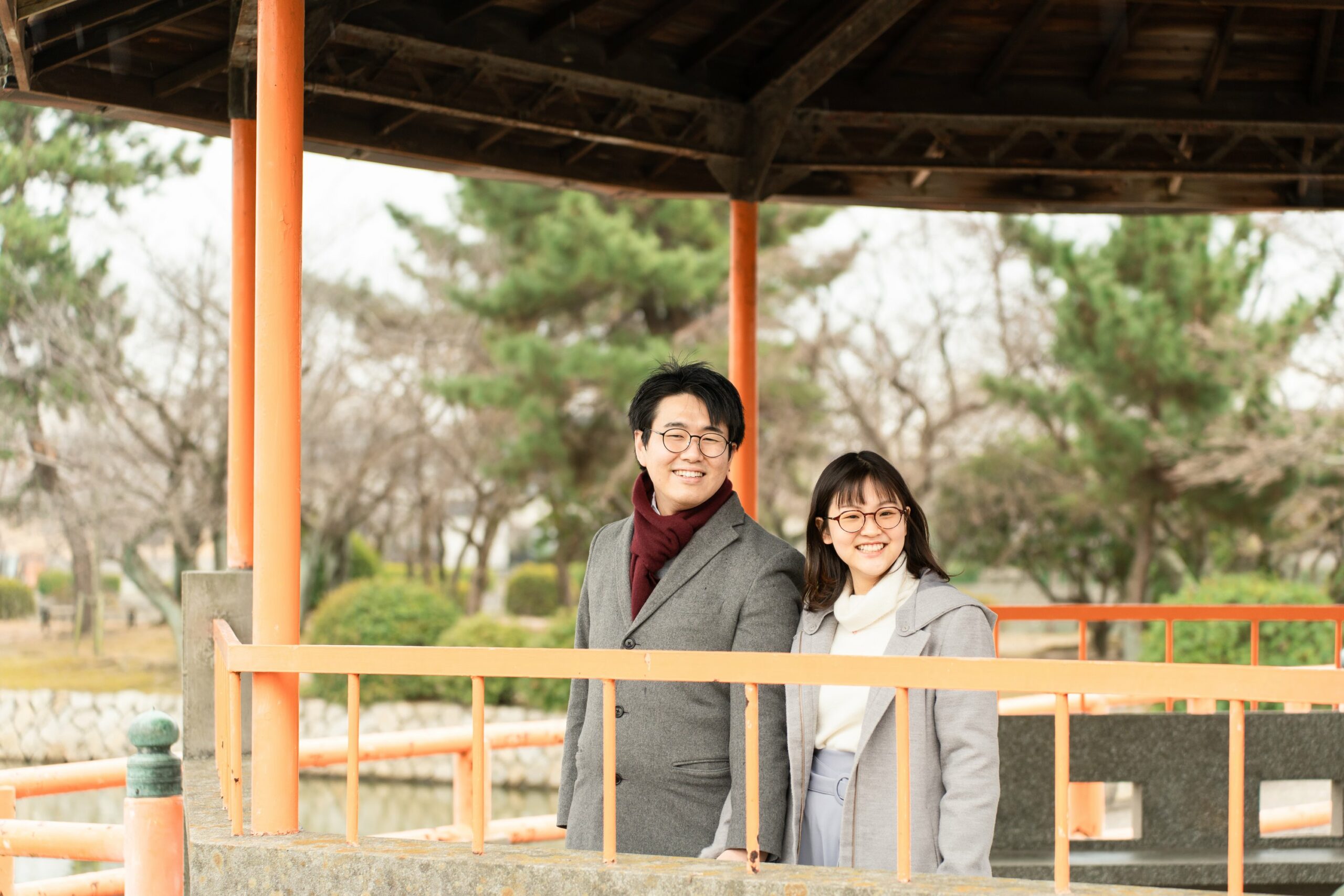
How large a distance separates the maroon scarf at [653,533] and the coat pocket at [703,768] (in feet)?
1.15

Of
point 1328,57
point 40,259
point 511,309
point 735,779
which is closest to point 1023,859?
point 735,779

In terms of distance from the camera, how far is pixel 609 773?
2844 mm

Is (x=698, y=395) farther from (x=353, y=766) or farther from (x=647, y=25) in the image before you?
(x=647, y=25)

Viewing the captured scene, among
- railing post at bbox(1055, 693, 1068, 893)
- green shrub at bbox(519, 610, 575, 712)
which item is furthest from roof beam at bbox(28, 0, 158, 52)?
green shrub at bbox(519, 610, 575, 712)

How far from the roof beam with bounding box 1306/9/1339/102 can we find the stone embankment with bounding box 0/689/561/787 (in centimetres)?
1057

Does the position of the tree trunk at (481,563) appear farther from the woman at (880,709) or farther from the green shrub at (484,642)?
the woman at (880,709)

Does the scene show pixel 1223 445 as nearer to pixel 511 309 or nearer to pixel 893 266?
pixel 893 266

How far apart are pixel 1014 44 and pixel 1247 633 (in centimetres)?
987

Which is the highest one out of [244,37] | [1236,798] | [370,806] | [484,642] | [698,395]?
[244,37]

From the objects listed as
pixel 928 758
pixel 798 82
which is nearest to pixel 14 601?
pixel 798 82

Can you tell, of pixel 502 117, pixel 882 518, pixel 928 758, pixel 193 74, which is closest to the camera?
pixel 928 758

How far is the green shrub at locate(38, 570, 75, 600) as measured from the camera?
19.5 metres

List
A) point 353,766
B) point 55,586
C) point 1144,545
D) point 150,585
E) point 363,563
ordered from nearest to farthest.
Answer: point 353,766 < point 1144,545 < point 150,585 < point 55,586 < point 363,563

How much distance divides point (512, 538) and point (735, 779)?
25504mm
